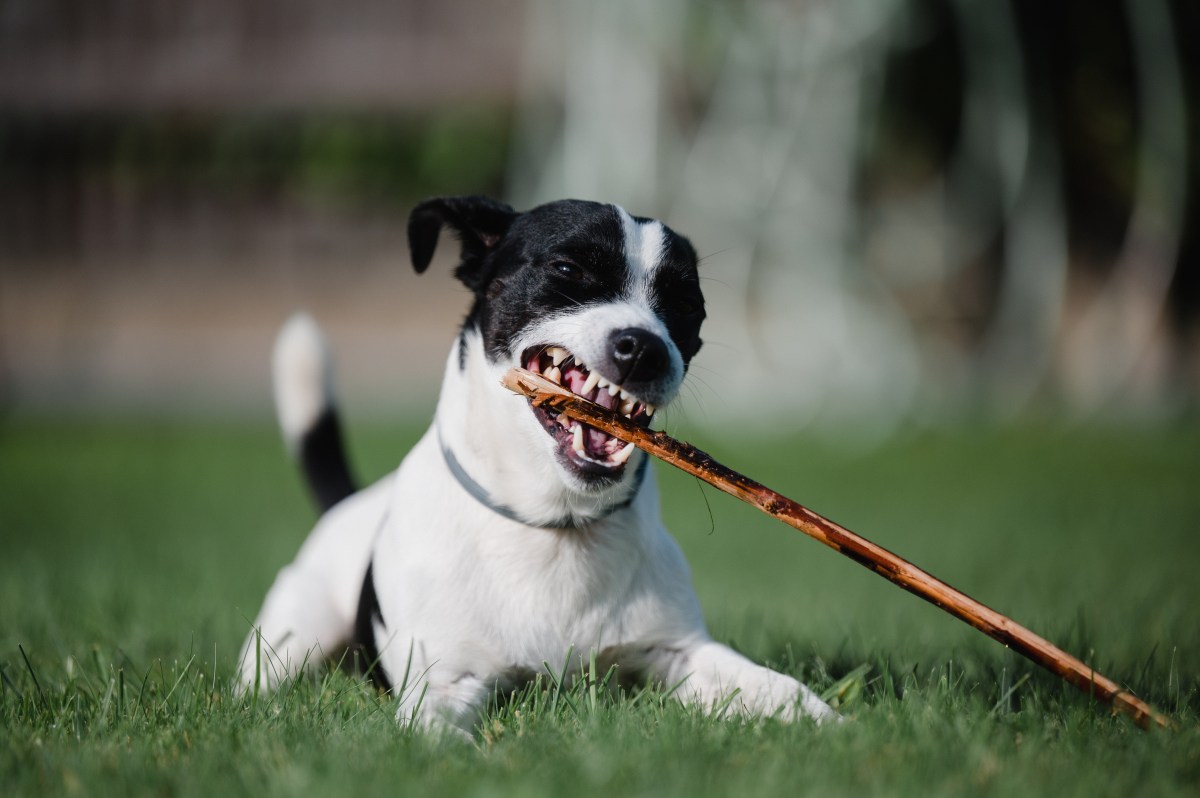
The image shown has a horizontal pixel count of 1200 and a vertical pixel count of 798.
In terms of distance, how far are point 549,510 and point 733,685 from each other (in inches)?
23.1

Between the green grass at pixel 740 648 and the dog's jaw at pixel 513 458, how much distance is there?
0.42m

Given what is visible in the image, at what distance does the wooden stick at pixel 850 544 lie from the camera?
91.8 inches

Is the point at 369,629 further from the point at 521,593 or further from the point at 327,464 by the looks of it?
the point at 327,464

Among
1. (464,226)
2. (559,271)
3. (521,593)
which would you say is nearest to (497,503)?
(521,593)

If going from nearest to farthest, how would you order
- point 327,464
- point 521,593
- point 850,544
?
point 850,544
point 521,593
point 327,464

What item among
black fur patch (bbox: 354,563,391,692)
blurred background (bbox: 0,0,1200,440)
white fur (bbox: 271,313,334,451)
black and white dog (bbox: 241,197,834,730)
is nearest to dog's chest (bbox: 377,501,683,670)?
black and white dog (bbox: 241,197,834,730)

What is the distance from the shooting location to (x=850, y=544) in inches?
94.8

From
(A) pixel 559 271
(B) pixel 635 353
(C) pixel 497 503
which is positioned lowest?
(C) pixel 497 503

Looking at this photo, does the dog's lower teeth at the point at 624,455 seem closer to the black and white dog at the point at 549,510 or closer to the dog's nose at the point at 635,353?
the black and white dog at the point at 549,510

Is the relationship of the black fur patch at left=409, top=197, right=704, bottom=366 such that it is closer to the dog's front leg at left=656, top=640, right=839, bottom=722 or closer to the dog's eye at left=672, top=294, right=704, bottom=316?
the dog's eye at left=672, top=294, right=704, bottom=316

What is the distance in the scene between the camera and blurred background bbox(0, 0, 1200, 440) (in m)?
10.9

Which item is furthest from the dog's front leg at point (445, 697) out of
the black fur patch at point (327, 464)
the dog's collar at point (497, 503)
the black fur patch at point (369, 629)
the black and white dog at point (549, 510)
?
the black fur patch at point (327, 464)

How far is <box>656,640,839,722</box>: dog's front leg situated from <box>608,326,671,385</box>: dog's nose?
2.22 feet

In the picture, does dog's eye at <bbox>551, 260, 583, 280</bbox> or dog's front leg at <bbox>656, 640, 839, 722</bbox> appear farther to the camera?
dog's eye at <bbox>551, 260, 583, 280</bbox>
